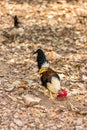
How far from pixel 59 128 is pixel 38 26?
16.3ft

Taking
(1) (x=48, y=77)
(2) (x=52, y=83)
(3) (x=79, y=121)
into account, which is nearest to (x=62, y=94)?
(2) (x=52, y=83)

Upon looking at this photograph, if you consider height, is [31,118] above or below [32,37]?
below

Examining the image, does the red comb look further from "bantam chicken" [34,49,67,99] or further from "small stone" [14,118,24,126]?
"small stone" [14,118,24,126]

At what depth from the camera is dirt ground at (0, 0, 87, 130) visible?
22.7 feet

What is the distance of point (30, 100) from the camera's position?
7.29m

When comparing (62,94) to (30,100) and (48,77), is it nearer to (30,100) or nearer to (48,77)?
(48,77)

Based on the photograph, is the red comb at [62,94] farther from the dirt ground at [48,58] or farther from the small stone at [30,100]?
the small stone at [30,100]

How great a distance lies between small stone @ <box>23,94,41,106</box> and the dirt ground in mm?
65

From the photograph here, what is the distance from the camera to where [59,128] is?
6680 mm

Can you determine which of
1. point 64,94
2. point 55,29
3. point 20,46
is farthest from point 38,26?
point 64,94

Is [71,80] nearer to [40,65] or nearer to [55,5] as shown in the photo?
[40,65]

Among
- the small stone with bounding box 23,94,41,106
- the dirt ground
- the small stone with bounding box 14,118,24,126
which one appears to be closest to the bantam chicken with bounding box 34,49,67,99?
the dirt ground

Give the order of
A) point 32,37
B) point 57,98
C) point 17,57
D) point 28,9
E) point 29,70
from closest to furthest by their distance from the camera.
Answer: point 57,98 < point 29,70 < point 17,57 < point 32,37 < point 28,9

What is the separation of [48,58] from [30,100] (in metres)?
2.23
